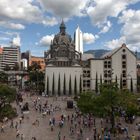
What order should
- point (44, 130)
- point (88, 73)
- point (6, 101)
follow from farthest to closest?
point (88, 73), point (44, 130), point (6, 101)

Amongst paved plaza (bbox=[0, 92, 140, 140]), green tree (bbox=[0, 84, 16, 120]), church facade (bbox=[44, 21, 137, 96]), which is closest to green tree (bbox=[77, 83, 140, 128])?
paved plaza (bbox=[0, 92, 140, 140])

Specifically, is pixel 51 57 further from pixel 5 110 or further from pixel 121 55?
pixel 5 110

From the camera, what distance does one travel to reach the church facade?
435ft

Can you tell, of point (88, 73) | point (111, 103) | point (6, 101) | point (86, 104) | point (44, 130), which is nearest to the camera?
point (111, 103)

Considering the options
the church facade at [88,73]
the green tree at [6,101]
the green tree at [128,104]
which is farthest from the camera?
the church facade at [88,73]

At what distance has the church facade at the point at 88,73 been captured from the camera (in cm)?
13250

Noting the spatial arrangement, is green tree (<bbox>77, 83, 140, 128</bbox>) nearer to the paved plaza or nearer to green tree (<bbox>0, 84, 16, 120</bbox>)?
the paved plaza

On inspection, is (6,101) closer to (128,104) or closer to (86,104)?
(86,104)

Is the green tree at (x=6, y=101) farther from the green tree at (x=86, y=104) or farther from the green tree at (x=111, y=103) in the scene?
the green tree at (x=111, y=103)

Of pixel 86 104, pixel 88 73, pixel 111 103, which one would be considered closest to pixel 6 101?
pixel 86 104

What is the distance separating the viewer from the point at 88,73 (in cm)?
13712

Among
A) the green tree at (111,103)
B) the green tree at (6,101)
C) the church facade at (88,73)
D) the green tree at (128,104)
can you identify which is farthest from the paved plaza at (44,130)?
the church facade at (88,73)

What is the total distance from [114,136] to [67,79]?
268 feet

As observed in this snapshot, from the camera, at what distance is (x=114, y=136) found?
52500 mm
